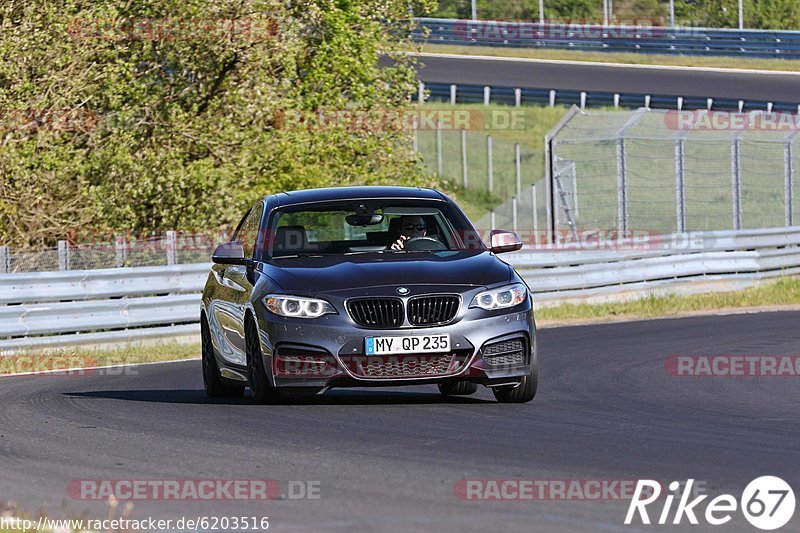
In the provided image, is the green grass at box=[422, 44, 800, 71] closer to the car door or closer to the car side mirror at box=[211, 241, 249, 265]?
the car door

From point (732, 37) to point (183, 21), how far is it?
30.5m

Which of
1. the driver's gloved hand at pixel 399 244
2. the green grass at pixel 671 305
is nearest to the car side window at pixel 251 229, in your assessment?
the driver's gloved hand at pixel 399 244

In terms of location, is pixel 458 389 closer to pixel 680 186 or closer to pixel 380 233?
pixel 380 233

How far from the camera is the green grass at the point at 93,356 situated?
1739 centimetres

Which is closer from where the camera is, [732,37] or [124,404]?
[124,404]

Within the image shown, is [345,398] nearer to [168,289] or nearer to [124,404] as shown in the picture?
[124,404]

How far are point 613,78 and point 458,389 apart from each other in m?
39.3

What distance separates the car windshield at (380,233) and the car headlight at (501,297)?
917 millimetres

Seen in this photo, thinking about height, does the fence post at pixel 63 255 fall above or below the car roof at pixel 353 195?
below

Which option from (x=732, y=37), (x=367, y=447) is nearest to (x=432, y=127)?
(x=732, y=37)

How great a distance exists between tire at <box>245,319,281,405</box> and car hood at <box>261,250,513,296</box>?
433mm

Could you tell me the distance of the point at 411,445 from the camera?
27.1 ft

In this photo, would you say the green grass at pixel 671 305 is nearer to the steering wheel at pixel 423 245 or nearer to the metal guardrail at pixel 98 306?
the metal guardrail at pixel 98 306

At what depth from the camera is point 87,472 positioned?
7.66m
